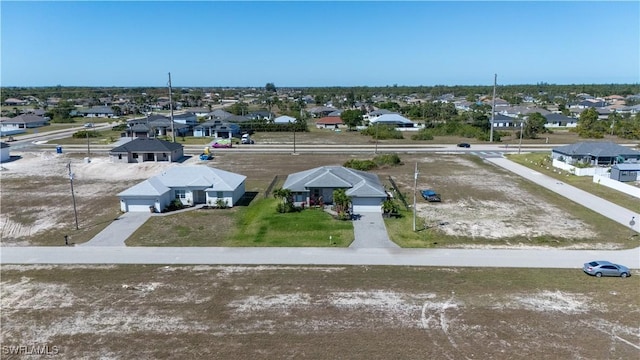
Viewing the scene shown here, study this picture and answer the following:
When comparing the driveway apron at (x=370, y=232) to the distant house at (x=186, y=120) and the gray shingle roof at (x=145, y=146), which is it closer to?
the gray shingle roof at (x=145, y=146)

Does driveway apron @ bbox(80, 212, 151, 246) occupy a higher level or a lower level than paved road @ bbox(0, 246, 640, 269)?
higher

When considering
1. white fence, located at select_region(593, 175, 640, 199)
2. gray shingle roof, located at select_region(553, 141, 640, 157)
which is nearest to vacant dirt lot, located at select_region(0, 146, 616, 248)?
white fence, located at select_region(593, 175, 640, 199)

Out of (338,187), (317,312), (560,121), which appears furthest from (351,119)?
(317,312)

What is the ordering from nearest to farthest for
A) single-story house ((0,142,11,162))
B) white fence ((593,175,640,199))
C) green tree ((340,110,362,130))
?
1. white fence ((593,175,640,199))
2. single-story house ((0,142,11,162))
3. green tree ((340,110,362,130))

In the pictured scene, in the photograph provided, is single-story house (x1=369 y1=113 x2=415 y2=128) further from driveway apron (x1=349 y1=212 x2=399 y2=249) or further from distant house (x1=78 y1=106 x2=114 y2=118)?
distant house (x1=78 y1=106 x2=114 y2=118)

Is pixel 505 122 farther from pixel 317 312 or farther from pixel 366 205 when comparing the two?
pixel 317 312
